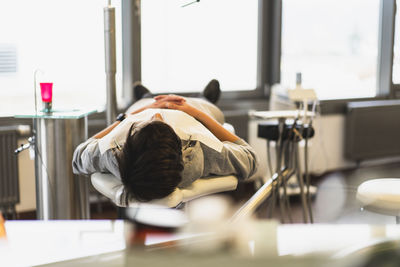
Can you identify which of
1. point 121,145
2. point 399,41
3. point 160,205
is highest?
point 399,41

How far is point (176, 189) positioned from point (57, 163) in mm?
857

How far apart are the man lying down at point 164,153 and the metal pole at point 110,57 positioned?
16.2 inches

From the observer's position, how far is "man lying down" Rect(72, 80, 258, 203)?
4.66 ft

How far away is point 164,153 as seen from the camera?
4.64 ft

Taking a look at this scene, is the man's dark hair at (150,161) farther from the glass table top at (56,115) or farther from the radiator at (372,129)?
the radiator at (372,129)

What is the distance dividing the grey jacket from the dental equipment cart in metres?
0.39

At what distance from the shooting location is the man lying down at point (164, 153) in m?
1.42

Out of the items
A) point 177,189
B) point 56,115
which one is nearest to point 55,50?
point 56,115

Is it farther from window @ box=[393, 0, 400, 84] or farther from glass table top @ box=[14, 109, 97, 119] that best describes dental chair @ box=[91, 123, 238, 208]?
window @ box=[393, 0, 400, 84]

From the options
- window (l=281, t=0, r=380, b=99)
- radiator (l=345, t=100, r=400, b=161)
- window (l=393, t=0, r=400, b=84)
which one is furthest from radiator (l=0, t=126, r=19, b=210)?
window (l=393, t=0, r=400, b=84)

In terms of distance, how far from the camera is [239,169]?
69.4 inches

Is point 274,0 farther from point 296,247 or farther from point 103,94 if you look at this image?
point 296,247

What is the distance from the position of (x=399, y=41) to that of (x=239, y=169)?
3922 millimetres

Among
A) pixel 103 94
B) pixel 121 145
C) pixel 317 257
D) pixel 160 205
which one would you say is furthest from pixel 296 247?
pixel 103 94
